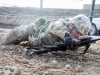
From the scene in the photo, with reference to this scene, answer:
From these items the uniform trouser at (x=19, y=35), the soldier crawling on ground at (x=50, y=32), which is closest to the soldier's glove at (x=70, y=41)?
the soldier crawling on ground at (x=50, y=32)

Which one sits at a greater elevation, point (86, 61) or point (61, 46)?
point (61, 46)

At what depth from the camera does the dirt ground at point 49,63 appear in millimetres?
3186

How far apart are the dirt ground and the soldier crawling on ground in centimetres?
33

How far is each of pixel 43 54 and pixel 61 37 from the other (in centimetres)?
47

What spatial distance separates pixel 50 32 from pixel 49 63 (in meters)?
0.93

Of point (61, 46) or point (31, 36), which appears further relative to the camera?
point (31, 36)

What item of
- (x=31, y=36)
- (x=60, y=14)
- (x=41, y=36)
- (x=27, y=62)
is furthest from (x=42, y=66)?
(x=60, y=14)

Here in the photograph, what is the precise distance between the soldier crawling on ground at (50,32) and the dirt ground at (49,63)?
0.33m

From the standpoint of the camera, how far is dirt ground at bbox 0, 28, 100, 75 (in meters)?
3.19

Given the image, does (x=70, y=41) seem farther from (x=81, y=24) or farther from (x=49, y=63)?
(x=81, y=24)

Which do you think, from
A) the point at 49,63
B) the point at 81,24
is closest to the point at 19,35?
→ the point at 81,24

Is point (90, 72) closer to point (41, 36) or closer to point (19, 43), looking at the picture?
point (41, 36)

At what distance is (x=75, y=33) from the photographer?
4223 mm

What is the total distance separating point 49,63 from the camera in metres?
3.72
